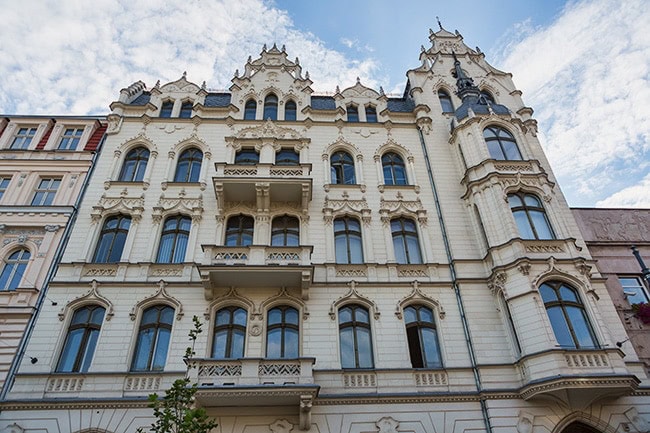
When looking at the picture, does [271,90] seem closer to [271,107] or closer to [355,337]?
[271,107]

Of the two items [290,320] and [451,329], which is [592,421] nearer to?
[451,329]

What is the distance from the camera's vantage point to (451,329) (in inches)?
599

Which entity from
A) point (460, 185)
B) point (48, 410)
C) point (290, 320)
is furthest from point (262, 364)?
point (460, 185)

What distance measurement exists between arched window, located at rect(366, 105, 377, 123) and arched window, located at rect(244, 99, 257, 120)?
621 cm

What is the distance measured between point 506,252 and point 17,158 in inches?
870

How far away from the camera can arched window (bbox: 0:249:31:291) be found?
15719 millimetres

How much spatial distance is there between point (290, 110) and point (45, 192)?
490 inches

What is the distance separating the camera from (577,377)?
41.1 ft

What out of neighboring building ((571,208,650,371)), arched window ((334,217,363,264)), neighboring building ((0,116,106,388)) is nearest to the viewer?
neighboring building ((0,116,106,388))

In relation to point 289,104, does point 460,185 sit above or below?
below

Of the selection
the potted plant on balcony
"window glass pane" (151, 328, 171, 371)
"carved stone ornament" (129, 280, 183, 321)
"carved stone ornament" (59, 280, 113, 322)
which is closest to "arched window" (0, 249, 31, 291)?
"carved stone ornament" (59, 280, 113, 322)

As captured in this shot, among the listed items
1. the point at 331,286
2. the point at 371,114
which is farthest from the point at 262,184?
the point at 371,114

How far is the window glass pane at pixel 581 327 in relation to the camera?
1387 centimetres

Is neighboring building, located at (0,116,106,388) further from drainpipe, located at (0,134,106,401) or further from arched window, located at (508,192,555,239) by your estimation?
arched window, located at (508,192,555,239)
